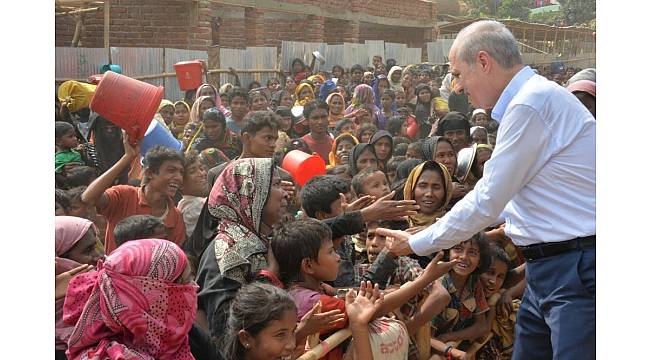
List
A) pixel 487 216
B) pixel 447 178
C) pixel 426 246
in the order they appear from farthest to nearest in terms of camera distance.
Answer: pixel 447 178 → pixel 426 246 → pixel 487 216

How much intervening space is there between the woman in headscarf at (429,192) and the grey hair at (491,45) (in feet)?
4.17

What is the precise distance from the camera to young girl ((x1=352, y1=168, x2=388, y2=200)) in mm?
Result: 4564

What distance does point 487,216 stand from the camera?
2.95 meters

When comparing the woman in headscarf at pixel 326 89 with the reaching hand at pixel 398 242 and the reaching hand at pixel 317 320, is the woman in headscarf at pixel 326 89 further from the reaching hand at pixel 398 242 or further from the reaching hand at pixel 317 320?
the reaching hand at pixel 317 320

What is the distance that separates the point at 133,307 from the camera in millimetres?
2525

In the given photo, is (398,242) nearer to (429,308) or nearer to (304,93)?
(429,308)

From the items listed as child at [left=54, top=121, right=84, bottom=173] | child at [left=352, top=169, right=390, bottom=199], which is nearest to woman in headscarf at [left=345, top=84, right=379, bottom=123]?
child at [left=54, top=121, right=84, bottom=173]

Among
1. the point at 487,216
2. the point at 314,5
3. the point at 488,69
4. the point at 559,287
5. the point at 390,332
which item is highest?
the point at 314,5

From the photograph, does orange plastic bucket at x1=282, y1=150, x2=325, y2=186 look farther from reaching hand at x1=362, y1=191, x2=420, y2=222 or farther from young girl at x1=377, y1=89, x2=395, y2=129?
young girl at x1=377, y1=89, x2=395, y2=129

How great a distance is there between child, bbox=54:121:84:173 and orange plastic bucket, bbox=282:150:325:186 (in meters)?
1.32

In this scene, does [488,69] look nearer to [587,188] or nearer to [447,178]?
[587,188]

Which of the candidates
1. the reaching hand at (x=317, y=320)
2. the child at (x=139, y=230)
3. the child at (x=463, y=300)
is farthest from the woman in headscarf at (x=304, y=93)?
the reaching hand at (x=317, y=320)

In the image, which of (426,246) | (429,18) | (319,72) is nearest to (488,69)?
(426,246)
